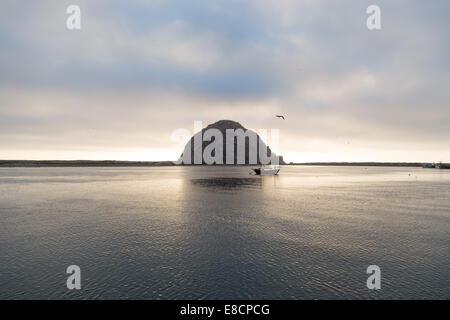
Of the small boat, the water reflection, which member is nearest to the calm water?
the water reflection

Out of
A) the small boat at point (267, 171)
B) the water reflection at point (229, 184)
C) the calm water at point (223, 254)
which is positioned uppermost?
the small boat at point (267, 171)

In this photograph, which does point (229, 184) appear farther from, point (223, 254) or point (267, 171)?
point (223, 254)

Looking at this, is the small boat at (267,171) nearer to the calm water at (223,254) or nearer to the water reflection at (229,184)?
the water reflection at (229,184)

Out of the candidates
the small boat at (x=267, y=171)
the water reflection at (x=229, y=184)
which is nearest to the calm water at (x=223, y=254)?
the water reflection at (x=229, y=184)

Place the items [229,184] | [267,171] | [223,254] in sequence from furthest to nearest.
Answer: [267,171] < [229,184] < [223,254]

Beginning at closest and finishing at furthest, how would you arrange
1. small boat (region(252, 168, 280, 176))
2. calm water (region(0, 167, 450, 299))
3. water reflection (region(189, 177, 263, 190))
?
calm water (region(0, 167, 450, 299)) < water reflection (region(189, 177, 263, 190)) < small boat (region(252, 168, 280, 176))

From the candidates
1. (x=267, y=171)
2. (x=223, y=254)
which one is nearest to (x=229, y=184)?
(x=267, y=171)

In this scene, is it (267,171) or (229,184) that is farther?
(267,171)

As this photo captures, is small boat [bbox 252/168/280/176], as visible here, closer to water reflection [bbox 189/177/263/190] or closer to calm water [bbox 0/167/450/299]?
water reflection [bbox 189/177/263/190]

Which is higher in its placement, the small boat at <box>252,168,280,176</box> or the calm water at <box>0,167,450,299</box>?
the small boat at <box>252,168,280,176</box>

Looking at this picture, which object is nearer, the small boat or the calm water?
the calm water

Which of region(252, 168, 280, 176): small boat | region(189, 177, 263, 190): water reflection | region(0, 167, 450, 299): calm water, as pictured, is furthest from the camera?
region(252, 168, 280, 176): small boat

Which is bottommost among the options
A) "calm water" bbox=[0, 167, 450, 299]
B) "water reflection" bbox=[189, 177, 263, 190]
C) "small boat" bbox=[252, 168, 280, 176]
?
"calm water" bbox=[0, 167, 450, 299]

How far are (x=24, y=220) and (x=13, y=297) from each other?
1922 cm
